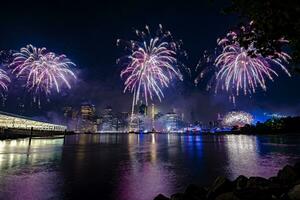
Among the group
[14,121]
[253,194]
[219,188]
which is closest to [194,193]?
[219,188]

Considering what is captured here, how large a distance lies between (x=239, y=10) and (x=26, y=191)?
17.9 meters

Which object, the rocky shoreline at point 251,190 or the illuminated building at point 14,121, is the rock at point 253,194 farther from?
the illuminated building at point 14,121

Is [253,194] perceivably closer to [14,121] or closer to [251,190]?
[251,190]

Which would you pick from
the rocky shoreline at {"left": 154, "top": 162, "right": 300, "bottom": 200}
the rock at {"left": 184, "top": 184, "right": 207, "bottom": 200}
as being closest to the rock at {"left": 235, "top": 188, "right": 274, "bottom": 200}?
the rocky shoreline at {"left": 154, "top": 162, "right": 300, "bottom": 200}

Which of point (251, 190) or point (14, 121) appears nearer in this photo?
point (251, 190)

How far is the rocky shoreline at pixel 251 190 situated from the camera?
11945mm

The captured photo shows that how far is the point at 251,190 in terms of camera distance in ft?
40.9

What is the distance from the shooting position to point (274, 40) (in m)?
13.3

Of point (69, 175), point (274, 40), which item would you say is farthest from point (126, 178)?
point (274, 40)

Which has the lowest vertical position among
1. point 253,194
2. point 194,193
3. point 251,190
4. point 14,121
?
point 194,193

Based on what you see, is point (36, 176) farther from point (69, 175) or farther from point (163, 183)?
point (163, 183)

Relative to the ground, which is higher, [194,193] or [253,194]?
[253,194]

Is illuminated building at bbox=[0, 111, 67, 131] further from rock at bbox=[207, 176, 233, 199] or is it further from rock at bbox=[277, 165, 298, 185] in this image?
rock at bbox=[277, 165, 298, 185]

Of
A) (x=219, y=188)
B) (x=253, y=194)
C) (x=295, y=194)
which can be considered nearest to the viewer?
(x=295, y=194)
